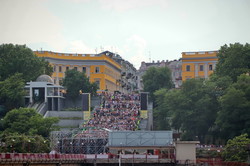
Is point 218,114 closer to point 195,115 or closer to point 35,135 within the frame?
point 195,115

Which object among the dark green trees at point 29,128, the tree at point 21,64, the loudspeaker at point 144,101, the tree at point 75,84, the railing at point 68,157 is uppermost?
the tree at point 21,64

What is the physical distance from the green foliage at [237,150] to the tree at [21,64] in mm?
51398

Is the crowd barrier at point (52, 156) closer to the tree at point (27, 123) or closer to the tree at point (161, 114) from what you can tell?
the tree at point (27, 123)

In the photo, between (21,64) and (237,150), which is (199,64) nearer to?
(21,64)

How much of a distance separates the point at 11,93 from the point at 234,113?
1595 inches

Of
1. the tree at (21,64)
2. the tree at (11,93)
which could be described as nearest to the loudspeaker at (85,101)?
the tree at (11,93)

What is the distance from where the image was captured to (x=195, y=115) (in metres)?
133

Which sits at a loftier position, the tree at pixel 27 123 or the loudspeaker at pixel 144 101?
the loudspeaker at pixel 144 101

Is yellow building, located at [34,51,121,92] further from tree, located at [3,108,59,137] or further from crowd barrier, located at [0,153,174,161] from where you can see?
crowd barrier, located at [0,153,174,161]

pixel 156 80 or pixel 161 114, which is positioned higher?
pixel 156 80

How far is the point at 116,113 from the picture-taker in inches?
5551

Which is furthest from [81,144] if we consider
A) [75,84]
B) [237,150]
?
[75,84]

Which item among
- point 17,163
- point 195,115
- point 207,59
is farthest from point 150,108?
point 17,163

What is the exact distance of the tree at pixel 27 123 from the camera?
127062mm
